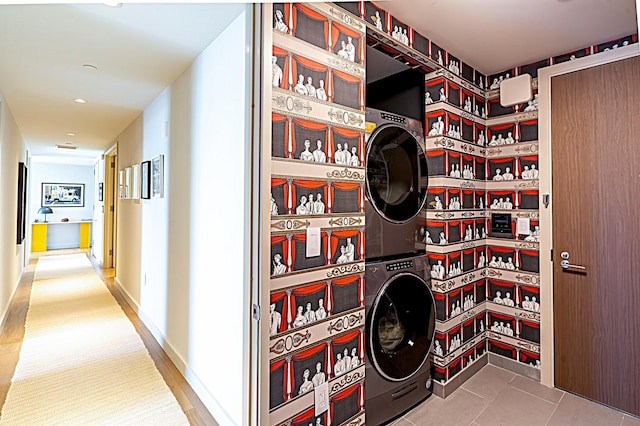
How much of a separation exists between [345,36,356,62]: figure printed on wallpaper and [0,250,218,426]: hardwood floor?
2.20 meters

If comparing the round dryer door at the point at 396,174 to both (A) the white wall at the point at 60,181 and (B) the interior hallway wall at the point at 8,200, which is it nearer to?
(B) the interior hallway wall at the point at 8,200

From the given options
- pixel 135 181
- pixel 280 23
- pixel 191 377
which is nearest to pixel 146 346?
pixel 191 377

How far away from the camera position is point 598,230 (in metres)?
2.19

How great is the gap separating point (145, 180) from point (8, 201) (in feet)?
5.94

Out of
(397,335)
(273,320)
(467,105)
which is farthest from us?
(467,105)

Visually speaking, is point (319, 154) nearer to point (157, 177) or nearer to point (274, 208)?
point (274, 208)

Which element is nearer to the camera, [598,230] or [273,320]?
[273,320]

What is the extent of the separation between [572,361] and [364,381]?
167 centimetres

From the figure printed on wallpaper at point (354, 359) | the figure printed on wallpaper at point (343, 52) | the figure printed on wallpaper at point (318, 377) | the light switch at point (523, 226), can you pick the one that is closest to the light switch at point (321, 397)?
the figure printed on wallpaper at point (318, 377)

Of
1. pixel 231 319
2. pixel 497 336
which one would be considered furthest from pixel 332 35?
pixel 497 336

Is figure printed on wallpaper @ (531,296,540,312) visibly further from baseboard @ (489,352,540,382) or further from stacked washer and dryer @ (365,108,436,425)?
stacked washer and dryer @ (365,108,436,425)

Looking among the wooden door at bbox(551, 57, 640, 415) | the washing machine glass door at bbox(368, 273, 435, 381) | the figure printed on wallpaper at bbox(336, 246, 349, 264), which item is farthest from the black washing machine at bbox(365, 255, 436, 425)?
the wooden door at bbox(551, 57, 640, 415)

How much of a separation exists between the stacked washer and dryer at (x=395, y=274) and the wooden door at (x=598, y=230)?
1.03 metres

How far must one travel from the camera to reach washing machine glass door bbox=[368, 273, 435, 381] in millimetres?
1839
